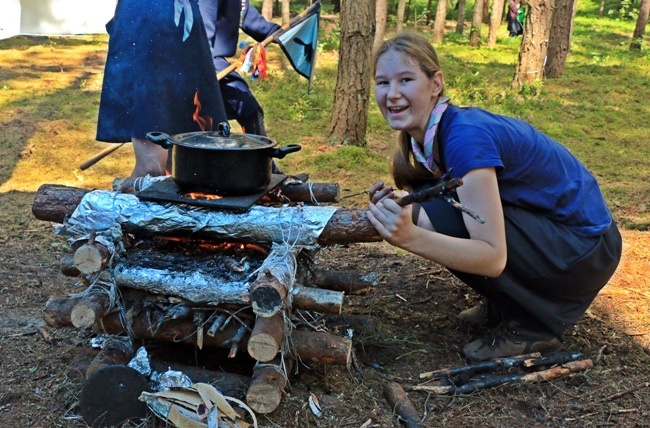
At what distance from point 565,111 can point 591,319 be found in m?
7.27

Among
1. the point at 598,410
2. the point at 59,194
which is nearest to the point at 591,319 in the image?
the point at 598,410

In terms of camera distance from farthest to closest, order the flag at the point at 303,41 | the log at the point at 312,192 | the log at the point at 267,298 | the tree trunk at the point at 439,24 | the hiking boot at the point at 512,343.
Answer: the tree trunk at the point at 439,24
the flag at the point at 303,41
the log at the point at 312,192
the hiking boot at the point at 512,343
the log at the point at 267,298

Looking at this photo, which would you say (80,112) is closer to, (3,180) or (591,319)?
(3,180)

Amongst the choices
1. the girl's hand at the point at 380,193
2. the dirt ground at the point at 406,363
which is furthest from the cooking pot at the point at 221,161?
the dirt ground at the point at 406,363

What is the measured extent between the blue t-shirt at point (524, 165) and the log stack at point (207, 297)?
0.46 metres

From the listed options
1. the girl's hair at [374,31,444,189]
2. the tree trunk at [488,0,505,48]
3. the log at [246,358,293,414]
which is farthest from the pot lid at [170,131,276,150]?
the tree trunk at [488,0,505,48]

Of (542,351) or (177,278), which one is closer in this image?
(177,278)

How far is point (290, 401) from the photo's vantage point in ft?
8.11

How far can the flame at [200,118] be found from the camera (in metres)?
3.80

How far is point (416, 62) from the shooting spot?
253 centimetres

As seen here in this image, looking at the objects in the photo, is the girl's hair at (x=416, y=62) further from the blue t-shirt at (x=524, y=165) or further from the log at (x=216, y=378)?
the log at (x=216, y=378)

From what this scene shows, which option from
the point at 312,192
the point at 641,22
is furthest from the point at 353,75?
the point at 641,22

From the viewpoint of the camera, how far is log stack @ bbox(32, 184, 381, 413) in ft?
7.73

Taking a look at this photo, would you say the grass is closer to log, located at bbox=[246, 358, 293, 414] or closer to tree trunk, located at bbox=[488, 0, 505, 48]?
tree trunk, located at bbox=[488, 0, 505, 48]
